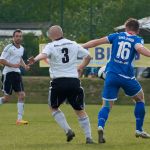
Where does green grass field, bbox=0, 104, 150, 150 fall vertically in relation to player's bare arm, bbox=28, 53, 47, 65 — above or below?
below

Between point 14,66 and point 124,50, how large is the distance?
17.0 feet

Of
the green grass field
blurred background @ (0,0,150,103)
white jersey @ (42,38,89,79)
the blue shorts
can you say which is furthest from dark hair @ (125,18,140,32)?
blurred background @ (0,0,150,103)

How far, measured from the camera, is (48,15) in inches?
2813

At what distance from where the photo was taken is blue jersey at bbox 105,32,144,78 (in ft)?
40.3

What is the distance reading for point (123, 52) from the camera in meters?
12.3

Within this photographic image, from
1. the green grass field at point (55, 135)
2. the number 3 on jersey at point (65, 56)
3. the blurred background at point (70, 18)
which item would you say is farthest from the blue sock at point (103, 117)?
the blurred background at point (70, 18)

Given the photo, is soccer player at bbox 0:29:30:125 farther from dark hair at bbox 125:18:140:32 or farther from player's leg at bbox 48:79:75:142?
dark hair at bbox 125:18:140:32

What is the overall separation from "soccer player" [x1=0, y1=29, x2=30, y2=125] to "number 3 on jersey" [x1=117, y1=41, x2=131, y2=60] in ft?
16.7

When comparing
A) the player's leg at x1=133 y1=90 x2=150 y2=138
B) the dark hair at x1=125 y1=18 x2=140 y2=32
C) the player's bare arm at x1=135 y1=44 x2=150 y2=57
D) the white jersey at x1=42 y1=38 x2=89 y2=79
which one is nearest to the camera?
the white jersey at x1=42 y1=38 x2=89 y2=79

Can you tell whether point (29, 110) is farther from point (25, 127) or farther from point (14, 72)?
point (25, 127)

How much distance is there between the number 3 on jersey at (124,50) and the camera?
1229 centimetres

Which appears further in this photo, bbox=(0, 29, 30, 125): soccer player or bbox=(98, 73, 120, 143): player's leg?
bbox=(0, 29, 30, 125): soccer player

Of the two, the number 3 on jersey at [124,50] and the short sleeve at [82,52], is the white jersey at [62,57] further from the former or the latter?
the number 3 on jersey at [124,50]

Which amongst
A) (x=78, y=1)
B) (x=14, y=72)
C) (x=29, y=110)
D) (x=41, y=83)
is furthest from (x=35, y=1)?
(x=14, y=72)
